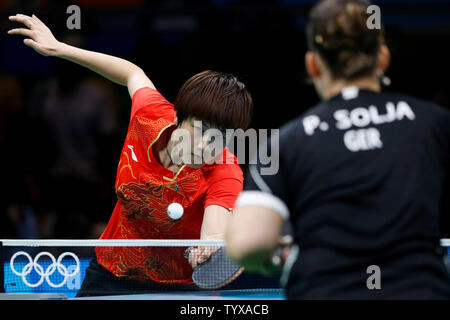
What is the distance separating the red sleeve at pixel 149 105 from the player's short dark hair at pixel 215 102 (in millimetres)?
250

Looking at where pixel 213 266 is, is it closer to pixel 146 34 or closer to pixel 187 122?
pixel 187 122

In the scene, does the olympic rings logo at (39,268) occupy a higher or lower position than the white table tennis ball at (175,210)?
lower

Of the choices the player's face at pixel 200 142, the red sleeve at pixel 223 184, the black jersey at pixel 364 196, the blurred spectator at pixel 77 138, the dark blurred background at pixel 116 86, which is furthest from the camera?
the blurred spectator at pixel 77 138

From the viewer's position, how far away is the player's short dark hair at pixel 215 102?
128 inches

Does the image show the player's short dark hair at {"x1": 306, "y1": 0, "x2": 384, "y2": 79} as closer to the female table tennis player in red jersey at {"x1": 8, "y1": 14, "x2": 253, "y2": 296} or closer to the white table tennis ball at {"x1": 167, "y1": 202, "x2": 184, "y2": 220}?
the female table tennis player in red jersey at {"x1": 8, "y1": 14, "x2": 253, "y2": 296}

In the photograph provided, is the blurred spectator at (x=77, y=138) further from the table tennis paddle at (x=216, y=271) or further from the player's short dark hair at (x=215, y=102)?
the table tennis paddle at (x=216, y=271)

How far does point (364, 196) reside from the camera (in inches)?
72.4

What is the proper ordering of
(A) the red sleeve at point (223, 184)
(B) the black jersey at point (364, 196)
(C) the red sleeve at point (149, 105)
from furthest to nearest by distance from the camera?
1. (C) the red sleeve at point (149, 105)
2. (A) the red sleeve at point (223, 184)
3. (B) the black jersey at point (364, 196)

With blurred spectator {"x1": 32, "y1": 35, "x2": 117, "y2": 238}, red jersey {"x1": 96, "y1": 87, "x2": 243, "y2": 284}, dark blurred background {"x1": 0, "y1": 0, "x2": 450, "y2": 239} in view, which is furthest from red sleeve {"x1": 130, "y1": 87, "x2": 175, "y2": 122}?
blurred spectator {"x1": 32, "y1": 35, "x2": 117, "y2": 238}

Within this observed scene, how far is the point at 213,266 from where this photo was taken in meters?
3.17

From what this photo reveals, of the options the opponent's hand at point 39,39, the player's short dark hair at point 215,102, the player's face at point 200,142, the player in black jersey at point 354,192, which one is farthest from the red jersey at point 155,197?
the player in black jersey at point 354,192

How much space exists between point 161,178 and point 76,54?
71cm

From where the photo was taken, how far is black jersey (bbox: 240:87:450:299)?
5.99 feet

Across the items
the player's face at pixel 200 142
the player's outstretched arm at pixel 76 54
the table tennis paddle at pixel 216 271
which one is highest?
the player's outstretched arm at pixel 76 54
